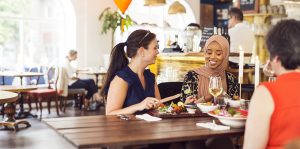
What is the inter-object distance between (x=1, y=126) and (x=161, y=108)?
5042 mm

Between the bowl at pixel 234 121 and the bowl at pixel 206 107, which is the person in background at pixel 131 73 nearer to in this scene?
the bowl at pixel 206 107

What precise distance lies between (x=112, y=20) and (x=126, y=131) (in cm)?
857

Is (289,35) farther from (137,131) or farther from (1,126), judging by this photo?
(1,126)

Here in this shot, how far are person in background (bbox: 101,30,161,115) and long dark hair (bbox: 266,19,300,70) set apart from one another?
1.30 meters

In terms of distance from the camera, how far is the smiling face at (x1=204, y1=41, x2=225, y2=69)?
3.61m

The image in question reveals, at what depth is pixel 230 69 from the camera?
4.78 m

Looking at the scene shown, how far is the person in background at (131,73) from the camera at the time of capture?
120 inches

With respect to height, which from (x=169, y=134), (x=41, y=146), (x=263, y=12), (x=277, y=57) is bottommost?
(x=41, y=146)

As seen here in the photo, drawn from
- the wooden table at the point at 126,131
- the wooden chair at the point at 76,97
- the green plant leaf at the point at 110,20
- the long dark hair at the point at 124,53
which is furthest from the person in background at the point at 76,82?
the wooden table at the point at 126,131

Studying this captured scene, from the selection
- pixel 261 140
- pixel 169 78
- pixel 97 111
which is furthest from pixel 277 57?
pixel 97 111

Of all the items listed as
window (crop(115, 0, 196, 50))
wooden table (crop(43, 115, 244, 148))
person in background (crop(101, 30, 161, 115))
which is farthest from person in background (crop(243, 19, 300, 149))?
window (crop(115, 0, 196, 50))

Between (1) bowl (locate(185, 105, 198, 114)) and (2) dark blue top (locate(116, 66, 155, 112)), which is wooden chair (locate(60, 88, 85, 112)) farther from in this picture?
(1) bowl (locate(185, 105, 198, 114))

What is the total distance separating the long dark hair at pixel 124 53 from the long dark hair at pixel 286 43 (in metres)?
1.42

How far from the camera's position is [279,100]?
1855mm
